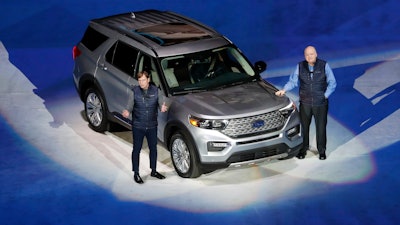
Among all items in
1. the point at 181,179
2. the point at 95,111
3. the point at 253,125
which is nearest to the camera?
the point at 253,125

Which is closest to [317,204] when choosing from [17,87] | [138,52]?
[138,52]

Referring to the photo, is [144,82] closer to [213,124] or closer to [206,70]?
[213,124]

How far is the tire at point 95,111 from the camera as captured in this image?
1572 centimetres

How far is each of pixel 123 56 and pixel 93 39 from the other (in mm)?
1125

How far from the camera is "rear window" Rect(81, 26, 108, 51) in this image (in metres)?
16.0

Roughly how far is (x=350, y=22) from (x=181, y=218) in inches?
375

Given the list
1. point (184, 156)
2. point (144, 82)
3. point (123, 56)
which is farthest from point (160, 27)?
point (184, 156)

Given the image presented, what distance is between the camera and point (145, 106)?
535 inches

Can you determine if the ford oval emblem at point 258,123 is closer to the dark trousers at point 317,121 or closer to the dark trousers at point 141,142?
the dark trousers at point 317,121

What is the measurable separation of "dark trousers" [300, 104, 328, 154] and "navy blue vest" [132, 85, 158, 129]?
2.26 m

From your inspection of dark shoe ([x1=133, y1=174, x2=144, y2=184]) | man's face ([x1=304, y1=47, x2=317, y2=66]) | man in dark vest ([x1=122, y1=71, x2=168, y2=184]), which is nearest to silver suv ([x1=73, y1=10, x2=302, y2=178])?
man in dark vest ([x1=122, y1=71, x2=168, y2=184])

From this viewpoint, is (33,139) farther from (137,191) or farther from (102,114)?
(137,191)

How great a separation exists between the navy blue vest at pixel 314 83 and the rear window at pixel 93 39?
10.7 feet

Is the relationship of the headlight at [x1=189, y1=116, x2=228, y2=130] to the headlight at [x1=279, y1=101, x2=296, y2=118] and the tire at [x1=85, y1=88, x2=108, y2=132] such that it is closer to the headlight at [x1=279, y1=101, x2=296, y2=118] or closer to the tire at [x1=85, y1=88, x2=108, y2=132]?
the headlight at [x1=279, y1=101, x2=296, y2=118]
